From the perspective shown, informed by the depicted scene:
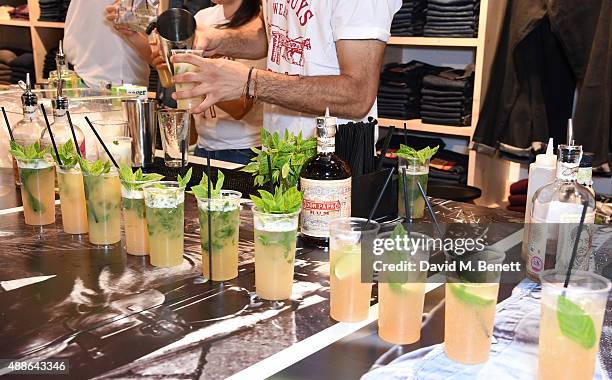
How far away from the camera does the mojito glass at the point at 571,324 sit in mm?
835

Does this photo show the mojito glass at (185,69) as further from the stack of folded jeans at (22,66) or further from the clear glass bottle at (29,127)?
the stack of folded jeans at (22,66)

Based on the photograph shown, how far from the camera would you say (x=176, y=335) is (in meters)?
1.00

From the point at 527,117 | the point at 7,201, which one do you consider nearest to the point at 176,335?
the point at 7,201

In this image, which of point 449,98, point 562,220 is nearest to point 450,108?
point 449,98

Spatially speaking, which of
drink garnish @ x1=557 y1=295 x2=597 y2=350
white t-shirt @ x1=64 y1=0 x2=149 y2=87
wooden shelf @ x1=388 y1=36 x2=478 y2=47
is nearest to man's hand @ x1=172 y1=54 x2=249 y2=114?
drink garnish @ x1=557 y1=295 x2=597 y2=350

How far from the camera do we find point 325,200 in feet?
4.36

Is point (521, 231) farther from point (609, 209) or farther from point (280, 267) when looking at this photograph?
point (609, 209)

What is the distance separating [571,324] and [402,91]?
2.49 meters

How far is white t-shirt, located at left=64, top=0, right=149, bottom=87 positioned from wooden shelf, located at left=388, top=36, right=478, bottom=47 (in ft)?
4.33

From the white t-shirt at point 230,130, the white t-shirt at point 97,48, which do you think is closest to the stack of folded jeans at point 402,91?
the white t-shirt at point 230,130

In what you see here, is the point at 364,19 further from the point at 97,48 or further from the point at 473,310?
the point at 97,48

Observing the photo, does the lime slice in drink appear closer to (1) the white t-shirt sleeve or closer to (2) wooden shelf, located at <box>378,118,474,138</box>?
(1) the white t-shirt sleeve

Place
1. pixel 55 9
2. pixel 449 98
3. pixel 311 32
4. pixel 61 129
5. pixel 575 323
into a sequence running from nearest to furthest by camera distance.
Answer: pixel 575 323, pixel 61 129, pixel 311 32, pixel 449 98, pixel 55 9

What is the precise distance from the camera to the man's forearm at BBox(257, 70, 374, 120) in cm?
195
